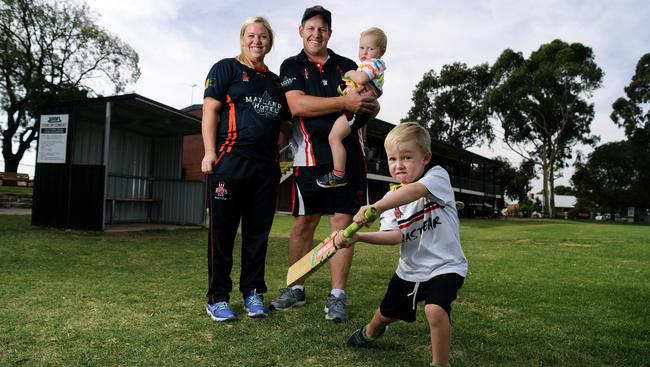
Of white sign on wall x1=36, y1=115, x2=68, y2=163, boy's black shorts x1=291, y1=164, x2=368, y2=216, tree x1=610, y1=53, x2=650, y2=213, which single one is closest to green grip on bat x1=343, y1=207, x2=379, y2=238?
boy's black shorts x1=291, y1=164, x2=368, y2=216

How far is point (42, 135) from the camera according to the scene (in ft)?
34.4

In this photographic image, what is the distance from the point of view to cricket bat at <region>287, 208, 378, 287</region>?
212 cm

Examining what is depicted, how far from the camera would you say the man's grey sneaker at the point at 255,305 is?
3164mm

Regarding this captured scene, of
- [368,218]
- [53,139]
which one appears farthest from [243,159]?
[53,139]

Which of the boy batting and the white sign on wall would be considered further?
the white sign on wall

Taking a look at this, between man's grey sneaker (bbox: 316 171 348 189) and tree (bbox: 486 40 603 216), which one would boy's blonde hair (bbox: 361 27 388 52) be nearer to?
Answer: man's grey sneaker (bbox: 316 171 348 189)

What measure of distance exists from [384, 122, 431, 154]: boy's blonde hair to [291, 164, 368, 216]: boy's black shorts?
1026 millimetres

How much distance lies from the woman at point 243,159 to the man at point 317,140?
18cm

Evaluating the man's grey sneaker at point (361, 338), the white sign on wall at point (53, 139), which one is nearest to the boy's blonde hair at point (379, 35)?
the man's grey sneaker at point (361, 338)

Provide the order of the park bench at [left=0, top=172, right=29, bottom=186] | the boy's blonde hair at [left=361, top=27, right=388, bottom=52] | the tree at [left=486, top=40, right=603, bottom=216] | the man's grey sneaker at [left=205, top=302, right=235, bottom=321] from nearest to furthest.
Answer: the man's grey sneaker at [left=205, top=302, right=235, bottom=321] → the boy's blonde hair at [left=361, top=27, right=388, bottom=52] → the park bench at [left=0, top=172, right=29, bottom=186] → the tree at [left=486, top=40, right=603, bottom=216]

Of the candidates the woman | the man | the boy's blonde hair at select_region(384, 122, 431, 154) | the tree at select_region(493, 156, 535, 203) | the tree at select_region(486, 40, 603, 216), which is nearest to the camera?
the boy's blonde hair at select_region(384, 122, 431, 154)

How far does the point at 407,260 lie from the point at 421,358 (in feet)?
1.77

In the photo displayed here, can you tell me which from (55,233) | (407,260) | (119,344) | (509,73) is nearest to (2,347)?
(119,344)

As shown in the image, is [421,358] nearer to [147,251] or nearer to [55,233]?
[147,251]
